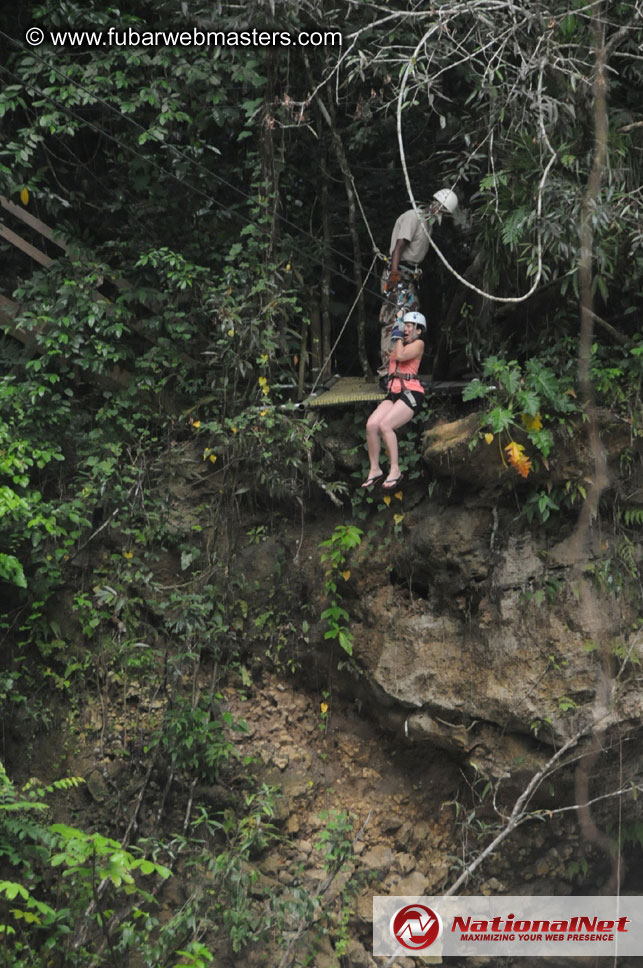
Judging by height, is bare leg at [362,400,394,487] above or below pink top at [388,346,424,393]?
below

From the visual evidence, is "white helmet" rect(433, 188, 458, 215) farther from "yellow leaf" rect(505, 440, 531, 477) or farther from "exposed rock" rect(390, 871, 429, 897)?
"exposed rock" rect(390, 871, 429, 897)

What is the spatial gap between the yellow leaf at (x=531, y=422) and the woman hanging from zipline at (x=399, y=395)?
2.34 ft

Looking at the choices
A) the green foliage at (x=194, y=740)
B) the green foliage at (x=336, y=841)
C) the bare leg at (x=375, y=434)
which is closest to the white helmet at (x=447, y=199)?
the bare leg at (x=375, y=434)

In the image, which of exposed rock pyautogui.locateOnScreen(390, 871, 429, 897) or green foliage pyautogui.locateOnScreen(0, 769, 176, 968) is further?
exposed rock pyautogui.locateOnScreen(390, 871, 429, 897)

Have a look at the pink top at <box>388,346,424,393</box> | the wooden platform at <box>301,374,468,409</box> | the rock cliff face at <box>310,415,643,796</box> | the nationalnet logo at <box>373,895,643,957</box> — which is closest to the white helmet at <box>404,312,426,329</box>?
the pink top at <box>388,346,424,393</box>


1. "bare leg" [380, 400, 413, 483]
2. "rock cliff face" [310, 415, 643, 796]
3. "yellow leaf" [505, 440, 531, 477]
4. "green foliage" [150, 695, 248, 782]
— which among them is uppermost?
"bare leg" [380, 400, 413, 483]

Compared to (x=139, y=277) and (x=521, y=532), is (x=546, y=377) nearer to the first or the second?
(x=521, y=532)

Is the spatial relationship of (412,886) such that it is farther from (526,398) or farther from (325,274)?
(325,274)

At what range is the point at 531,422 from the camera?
19.5 ft

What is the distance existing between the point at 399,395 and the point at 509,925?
3647 mm

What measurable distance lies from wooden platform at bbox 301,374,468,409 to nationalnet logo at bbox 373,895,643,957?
3.41 metres

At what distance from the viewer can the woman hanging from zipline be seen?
6.19 meters

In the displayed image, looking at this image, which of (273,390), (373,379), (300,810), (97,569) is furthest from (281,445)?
(300,810)

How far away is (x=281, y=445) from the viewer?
22.1ft
